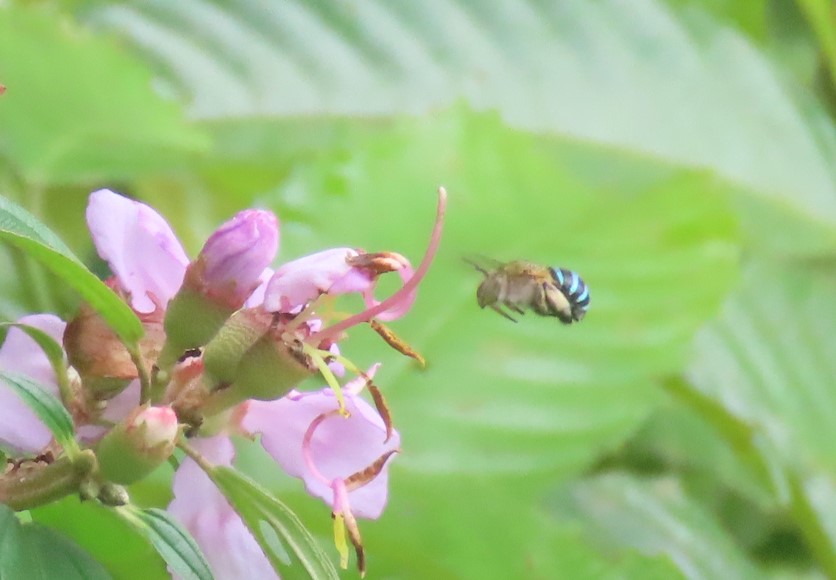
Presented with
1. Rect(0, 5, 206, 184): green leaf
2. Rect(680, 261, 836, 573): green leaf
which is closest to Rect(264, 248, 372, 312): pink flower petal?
Rect(0, 5, 206, 184): green leaf

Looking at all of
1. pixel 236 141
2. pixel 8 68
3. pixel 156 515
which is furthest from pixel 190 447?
pixel 236 141

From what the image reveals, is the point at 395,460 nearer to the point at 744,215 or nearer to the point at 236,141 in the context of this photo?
the point at 236,141

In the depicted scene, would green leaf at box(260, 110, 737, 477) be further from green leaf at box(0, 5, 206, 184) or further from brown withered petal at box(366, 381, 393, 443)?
brown withered petal at box(366, 381, 393, 443)

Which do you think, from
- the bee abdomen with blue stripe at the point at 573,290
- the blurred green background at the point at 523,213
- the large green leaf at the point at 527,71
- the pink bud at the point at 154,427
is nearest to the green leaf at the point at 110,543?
the blurred green background at the point at 523,213

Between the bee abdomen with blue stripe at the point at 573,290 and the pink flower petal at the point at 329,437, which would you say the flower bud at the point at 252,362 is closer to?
the pink flower petal at the point at 329,437

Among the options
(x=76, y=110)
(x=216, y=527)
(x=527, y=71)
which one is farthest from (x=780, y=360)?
(x=216, y=527)

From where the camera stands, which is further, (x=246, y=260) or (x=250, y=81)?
(x=250, y=81)
